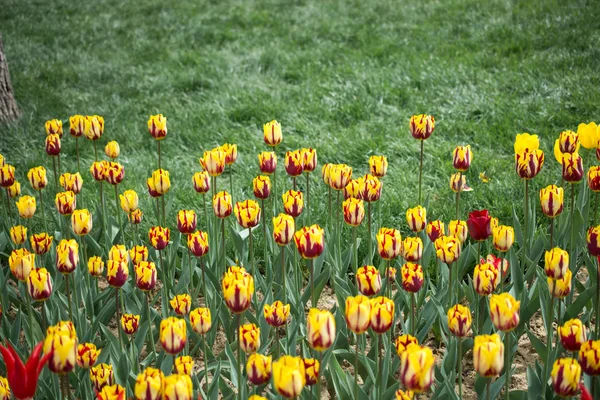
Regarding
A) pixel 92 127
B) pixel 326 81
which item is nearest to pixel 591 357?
pixel 92 127

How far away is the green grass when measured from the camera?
418 centimetres

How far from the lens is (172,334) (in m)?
1.71

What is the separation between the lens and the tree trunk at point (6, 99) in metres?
4.77

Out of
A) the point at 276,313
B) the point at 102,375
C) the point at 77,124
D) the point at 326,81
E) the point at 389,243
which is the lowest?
the point at 326,81

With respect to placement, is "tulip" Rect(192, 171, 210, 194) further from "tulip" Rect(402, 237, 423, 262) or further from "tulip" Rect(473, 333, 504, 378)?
"tulip" Rect(473, 333, 504, 378)

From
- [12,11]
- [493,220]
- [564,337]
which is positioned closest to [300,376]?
[564,337]

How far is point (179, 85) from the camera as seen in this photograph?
5570mm

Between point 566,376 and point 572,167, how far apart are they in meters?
0.80

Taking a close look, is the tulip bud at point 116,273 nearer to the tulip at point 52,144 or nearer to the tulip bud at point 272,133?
the tulip bud at point 272,133

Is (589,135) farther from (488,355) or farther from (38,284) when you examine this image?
(38,284)

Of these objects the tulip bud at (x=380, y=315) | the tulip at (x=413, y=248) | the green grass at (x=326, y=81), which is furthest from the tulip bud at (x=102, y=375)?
the green grass at (x=326, y=81)

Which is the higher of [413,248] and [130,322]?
[413,248]

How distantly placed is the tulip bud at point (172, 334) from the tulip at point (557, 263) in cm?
86

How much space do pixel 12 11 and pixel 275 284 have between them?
6288 mm
